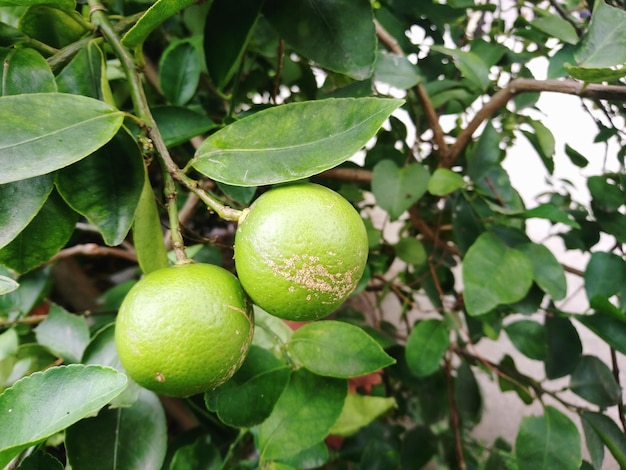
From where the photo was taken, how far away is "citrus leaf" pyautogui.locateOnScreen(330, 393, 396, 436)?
0.63 meters

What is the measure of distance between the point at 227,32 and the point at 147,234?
24cm

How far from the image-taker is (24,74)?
0.38 m

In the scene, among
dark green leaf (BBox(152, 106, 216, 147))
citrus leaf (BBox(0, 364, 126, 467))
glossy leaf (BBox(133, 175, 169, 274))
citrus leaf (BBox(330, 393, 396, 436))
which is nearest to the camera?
citrus leaf (BBox(0, 364, 126, 467))

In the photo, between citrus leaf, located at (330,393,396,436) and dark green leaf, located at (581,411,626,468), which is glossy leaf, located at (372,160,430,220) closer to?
citrus leaf, located at (330,393,396,436)

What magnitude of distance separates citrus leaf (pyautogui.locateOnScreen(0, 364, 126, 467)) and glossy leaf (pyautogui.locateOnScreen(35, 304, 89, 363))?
20 cm

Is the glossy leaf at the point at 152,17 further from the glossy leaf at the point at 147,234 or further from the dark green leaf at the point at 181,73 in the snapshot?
the dark green leaf at the point at 181,73

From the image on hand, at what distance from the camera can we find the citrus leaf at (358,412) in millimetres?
629

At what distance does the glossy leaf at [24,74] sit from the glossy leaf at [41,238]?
9 cm

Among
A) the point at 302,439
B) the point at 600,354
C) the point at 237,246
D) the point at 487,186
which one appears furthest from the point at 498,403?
the point at 237,246

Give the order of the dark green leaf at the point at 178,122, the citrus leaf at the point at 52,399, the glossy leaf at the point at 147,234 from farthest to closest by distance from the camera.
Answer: the dark green leaf at the point at 178,122 → the glossy leaf at the point at 147,234 → the citrus leaf at the point at 52,399

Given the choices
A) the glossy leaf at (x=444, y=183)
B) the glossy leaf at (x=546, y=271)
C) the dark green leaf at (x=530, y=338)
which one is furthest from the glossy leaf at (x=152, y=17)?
the dark green leaf at (x=530, y=338)

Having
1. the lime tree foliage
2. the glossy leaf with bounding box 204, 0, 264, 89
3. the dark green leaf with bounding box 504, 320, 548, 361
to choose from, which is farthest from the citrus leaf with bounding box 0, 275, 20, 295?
the dark green leaf with bounding box 504, 320, 548, 361

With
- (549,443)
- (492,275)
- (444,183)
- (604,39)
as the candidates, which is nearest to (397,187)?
(444,183)

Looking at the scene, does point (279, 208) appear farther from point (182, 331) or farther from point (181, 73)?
point (181, 73)
